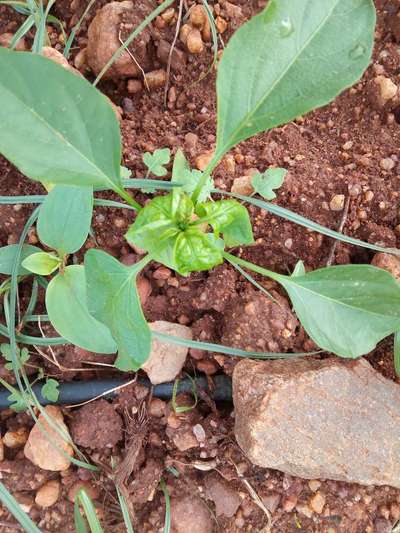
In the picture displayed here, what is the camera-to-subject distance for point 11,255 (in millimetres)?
1318

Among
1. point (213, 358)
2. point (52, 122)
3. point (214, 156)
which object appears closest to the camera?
point (52, 122)

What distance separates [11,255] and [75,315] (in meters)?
0.27

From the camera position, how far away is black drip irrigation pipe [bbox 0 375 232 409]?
1.38 m

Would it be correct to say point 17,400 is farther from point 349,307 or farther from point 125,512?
point 349,307

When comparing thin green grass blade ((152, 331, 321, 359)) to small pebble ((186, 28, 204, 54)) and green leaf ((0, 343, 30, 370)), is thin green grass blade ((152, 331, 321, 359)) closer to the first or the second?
green leaf ((0, 343, 30, 370))

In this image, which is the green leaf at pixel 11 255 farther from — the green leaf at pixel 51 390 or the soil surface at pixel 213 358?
the green leaf at pixel 51 390

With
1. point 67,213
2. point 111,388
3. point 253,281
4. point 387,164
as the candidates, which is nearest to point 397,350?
point 253,281

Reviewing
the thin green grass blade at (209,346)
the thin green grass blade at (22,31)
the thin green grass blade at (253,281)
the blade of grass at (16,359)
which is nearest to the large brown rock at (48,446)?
the blade of grass at (16,359)

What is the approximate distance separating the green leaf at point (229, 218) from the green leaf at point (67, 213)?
30cm

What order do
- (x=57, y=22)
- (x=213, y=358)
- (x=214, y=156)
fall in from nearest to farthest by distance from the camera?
(x=214, y=156)
(x=213, y=358)
(x=57, y=22)

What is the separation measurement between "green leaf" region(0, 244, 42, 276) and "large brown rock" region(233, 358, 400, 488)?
604 mm

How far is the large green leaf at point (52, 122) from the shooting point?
79 cm

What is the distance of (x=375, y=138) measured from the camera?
1.46 metres

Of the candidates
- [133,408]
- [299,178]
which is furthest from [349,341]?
[133,408]
